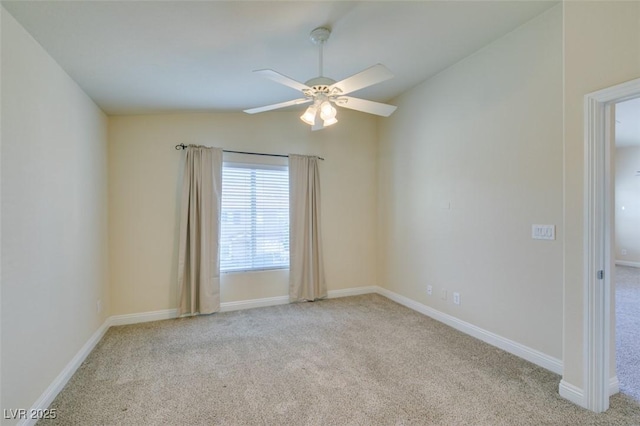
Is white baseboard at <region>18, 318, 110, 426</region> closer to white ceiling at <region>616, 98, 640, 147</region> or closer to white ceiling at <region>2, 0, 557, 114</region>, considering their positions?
white ceiling at <region>2, 0, 557, 114</region>

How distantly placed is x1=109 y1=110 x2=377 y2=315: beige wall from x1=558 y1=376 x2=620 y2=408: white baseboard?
116 inches

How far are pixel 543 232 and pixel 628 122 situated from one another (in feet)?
14.7

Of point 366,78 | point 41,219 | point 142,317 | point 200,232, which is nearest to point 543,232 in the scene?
point 366,78

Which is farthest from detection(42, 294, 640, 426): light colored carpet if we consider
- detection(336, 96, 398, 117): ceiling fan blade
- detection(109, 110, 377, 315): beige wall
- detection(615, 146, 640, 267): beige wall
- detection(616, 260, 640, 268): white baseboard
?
detection(615, 146, 640, 267): beige wall

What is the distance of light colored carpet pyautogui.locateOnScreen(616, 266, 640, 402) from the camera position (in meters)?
2.30

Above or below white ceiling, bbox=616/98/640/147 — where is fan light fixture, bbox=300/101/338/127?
below

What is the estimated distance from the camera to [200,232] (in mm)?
3848

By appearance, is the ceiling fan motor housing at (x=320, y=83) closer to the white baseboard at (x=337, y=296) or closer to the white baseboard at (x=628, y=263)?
the white baseboard at (x=337, y=296)

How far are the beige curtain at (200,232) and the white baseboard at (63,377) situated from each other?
0.94 metres

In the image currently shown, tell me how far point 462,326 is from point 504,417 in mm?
1463

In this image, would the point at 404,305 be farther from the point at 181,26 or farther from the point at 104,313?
the point at 181,26

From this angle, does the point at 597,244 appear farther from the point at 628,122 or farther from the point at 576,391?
the point at 628,122

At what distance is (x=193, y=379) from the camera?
7.98 ft

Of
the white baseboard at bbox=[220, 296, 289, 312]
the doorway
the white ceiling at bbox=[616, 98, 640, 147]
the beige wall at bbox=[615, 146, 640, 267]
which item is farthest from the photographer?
the beige wall at bbox=[615, 146, 640, 267]
